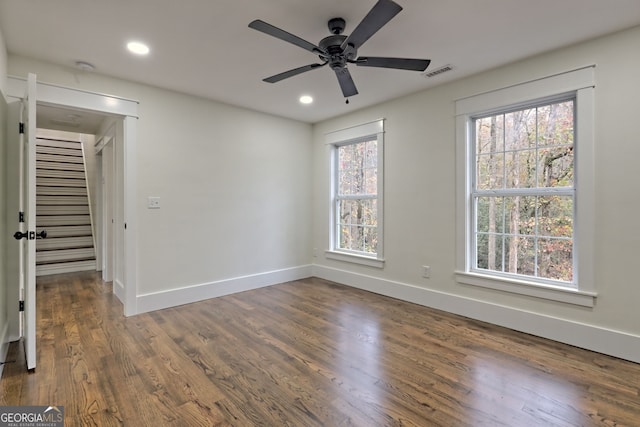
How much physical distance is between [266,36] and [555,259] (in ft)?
10.4

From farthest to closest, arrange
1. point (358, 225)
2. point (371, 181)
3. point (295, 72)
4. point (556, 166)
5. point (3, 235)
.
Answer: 1. point (358, 225)
2. point (371, 181)
3. point (556, 166)
4. point (3, 235)
5. point (295, 72)

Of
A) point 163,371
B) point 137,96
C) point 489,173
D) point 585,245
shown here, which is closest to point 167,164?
point 137,96

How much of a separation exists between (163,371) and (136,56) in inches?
104

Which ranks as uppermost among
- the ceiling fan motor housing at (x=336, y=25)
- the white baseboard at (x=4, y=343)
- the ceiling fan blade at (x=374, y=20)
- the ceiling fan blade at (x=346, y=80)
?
the ceiling fan motor housing at (x=336, y=25)

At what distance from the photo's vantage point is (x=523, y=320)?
2.95m

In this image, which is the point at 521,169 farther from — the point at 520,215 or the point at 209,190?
the point at 209,190

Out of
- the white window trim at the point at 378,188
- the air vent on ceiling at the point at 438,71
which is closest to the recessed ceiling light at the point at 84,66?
the white window trim at the point at 378,188

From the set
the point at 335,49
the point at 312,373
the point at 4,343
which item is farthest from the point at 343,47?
the point at 4,343

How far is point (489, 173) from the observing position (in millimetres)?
3307

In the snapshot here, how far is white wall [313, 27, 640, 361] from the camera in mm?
2453

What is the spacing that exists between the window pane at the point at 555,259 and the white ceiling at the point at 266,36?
5.61 ft

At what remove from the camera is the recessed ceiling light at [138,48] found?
8.55 ft

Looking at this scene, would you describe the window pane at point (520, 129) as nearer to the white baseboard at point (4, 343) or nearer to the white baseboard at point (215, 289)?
the white baseboard at point (215, 289)

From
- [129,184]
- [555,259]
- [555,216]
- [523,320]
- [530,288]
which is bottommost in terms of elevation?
[523,320]
